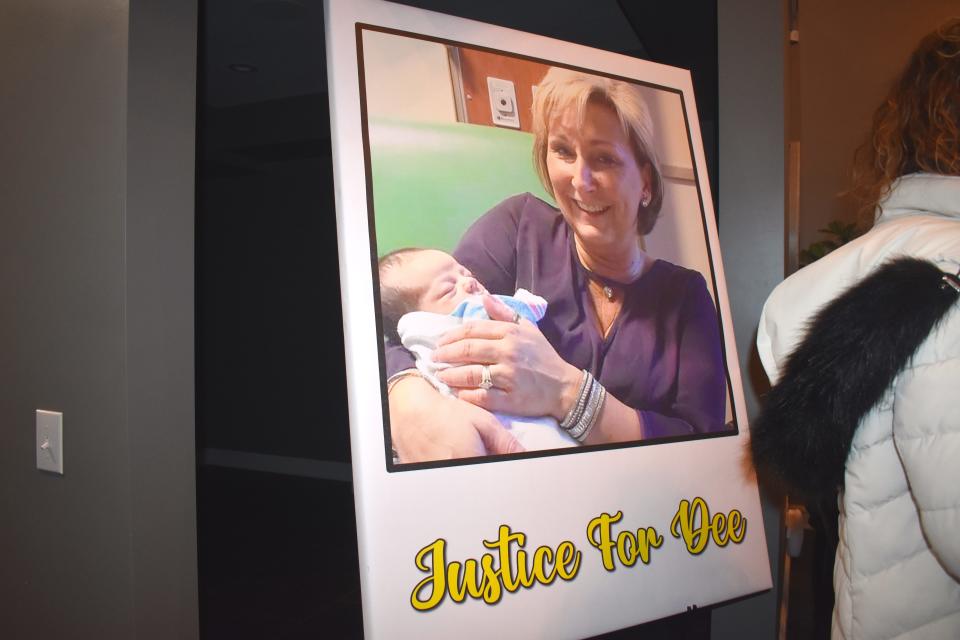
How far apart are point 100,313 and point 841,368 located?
1.11 m

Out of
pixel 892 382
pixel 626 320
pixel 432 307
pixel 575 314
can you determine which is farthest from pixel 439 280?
pixel 892 382

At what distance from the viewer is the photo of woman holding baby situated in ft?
3.59

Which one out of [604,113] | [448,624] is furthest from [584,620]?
[604,113]

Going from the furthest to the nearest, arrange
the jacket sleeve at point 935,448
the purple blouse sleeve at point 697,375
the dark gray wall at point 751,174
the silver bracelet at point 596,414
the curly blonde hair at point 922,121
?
1. the dark gray wall at point 751,174
2. the purple blouse sleeve at point 697,375
3. the silver bracelet at point 596,414
4. the curly blonde hair at point 922,121
5. the jacket sleeve at point 935,448

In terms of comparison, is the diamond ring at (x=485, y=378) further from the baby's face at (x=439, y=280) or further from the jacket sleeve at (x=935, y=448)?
the jacket sleeve at (x=935, y=448)

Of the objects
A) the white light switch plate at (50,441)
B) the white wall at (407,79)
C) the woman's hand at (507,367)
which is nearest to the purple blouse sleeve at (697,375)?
the woman's hand at (507,367)

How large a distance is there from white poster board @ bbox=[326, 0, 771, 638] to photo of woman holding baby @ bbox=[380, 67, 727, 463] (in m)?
0.03

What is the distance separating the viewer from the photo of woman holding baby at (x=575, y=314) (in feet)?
3.59

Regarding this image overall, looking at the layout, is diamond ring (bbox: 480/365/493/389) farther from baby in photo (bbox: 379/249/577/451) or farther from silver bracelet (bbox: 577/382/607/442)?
silver bracelet (bbox: 577/382/607/442)

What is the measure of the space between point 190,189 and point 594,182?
0.72m

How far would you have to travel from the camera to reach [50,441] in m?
1.22

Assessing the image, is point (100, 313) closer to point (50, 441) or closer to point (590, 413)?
point (50, 441)

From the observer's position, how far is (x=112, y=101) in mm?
1128

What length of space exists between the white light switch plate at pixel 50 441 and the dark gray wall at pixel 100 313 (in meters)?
0.02
